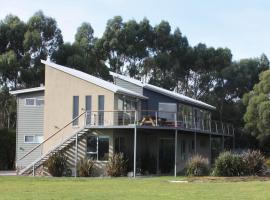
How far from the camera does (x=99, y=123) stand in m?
36.9

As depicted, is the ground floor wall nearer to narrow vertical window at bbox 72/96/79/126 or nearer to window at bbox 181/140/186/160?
window at bbox 181/140/186/160

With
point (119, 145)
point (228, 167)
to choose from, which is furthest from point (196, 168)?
point (119, 145)

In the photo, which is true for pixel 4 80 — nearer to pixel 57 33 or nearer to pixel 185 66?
pixel 57 33

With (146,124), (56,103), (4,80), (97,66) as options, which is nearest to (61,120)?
(56,103)

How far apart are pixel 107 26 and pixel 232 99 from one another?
1681 centimetres

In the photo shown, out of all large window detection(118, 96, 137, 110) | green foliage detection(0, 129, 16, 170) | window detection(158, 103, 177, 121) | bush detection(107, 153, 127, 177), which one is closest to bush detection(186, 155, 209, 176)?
bush detection(107, 153, 127, 177)

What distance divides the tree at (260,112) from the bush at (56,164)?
77.0ft

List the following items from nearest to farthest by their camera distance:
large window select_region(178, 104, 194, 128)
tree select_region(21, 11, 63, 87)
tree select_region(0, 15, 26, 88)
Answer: large window select_region(178, 104, 194, 128) → tree select_region(0, 15, 26, 88) → tree select_region(21, 11, 63, 87)

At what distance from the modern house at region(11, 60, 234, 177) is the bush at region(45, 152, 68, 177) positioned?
0.87 meters

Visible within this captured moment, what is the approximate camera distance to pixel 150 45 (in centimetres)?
6612

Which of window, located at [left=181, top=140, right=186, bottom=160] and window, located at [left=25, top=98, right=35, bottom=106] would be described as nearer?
window, located at [left=25, top=98, right=35, bottom=106]

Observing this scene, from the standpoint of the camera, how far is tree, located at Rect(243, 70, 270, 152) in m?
52.3

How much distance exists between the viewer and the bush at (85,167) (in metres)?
35.3

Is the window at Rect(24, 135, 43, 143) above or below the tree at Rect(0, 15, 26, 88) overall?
below
